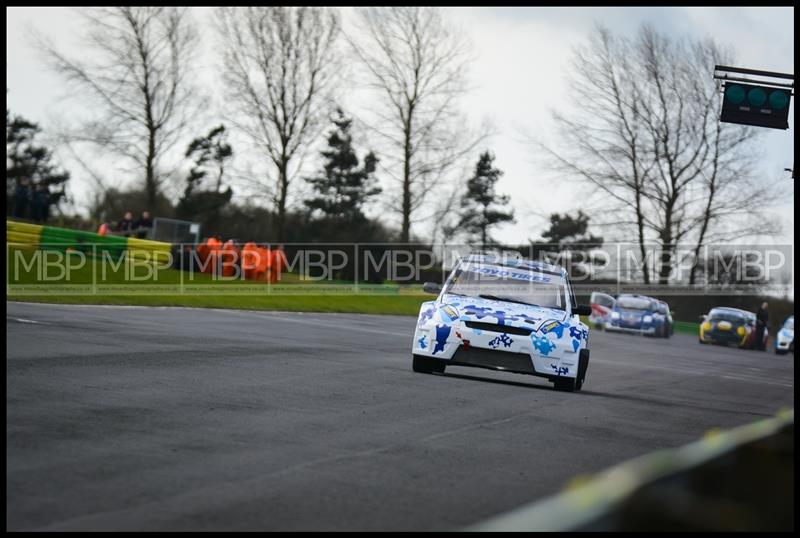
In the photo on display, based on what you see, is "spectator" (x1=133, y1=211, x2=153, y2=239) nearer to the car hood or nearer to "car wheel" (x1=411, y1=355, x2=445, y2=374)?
"car wheel" (x1=411, y1=355, x2=445, y2=374)

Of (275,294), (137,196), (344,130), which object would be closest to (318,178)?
(344,130)

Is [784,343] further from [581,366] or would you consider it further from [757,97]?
[581,366]

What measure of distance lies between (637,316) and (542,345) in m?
30.1

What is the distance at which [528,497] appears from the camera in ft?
23.2

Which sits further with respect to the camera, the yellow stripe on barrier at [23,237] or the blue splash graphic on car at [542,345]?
the yellow stripe on barrier at [23,237]

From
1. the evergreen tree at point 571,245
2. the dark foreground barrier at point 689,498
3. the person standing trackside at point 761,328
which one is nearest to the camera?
the dark foreground barrier at point 689,498

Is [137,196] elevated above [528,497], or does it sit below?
above

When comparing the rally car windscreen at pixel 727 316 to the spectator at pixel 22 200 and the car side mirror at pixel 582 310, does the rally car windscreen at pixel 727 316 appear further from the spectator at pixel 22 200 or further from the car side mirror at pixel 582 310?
the car side mirror at pixel 582 310

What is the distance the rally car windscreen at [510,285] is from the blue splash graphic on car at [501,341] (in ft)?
3.41

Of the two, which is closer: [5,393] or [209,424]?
[209,424]

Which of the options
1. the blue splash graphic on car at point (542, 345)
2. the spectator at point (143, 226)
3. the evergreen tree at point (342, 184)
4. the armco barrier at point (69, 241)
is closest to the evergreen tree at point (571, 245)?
the evergreen tree at point (342, 184)

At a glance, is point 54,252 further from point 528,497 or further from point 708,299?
point 708,299

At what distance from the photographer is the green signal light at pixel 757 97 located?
65.9ft

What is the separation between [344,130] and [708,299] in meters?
22.7
